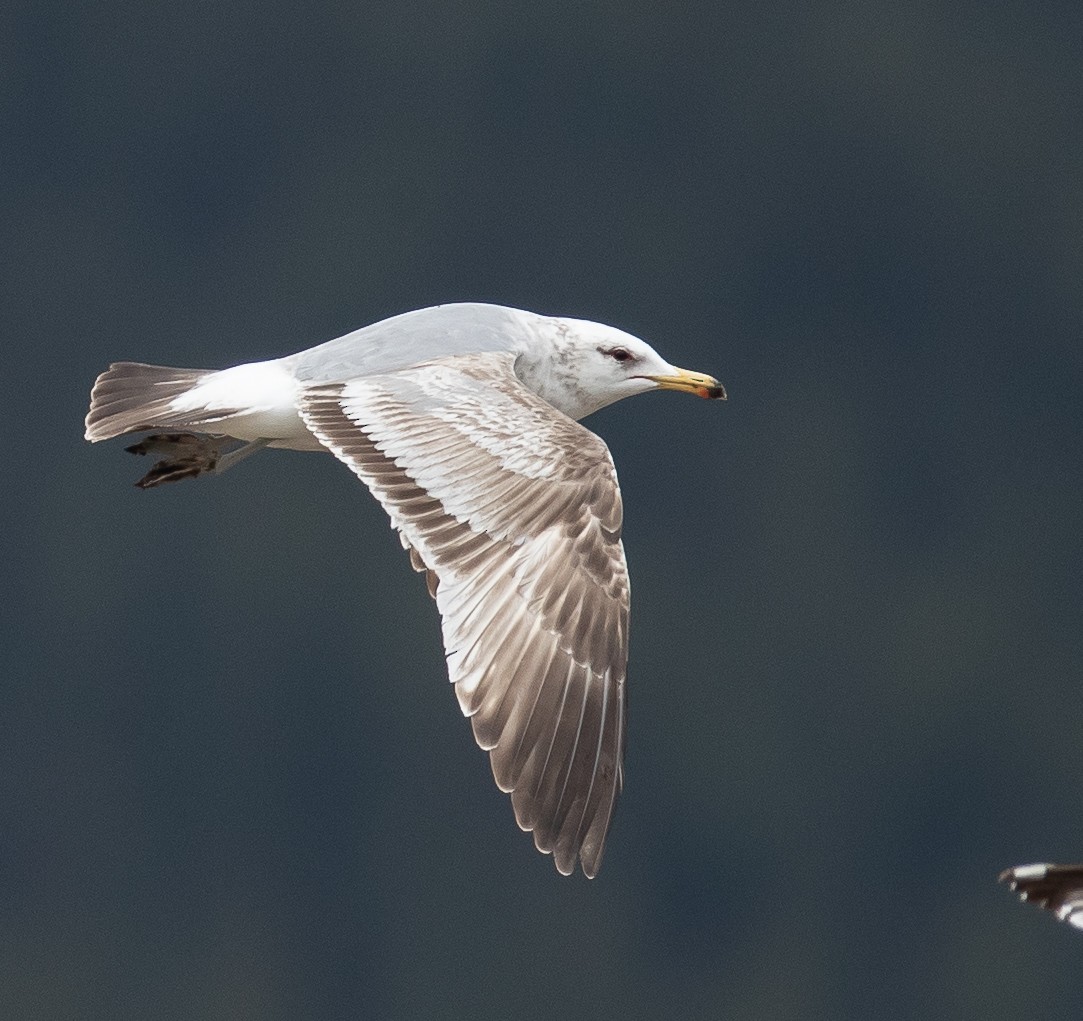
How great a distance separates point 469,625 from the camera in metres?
2.70

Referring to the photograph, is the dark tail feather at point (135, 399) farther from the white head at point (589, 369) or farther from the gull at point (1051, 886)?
the gull at point (1051, 886)

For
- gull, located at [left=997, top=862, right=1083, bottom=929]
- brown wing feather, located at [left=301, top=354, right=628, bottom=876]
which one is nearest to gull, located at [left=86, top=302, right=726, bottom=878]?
brown wing feather, located at [left=301, top=354, right=628, bottom=876]

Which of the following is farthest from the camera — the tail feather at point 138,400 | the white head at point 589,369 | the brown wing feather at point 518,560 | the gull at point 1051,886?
the white head at point 589,369

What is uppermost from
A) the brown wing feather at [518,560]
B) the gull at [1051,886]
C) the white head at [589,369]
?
the white head at [589,369]

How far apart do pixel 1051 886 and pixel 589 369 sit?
6.02 feet

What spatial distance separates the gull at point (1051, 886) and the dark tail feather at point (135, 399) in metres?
1.72

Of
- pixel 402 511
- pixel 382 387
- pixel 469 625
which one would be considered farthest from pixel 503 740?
pixel 382 387

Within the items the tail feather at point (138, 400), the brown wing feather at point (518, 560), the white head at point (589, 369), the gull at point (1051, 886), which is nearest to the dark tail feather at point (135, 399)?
the tail feather at point (138, 400)

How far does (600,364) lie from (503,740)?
3.88 feet

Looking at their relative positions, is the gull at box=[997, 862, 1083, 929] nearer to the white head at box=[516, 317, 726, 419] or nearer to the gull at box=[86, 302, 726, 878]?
the gull at box=[86, 302, 726, 878]

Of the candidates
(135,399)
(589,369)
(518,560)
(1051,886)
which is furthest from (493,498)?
(1051,886)

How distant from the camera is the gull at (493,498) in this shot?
263 cm

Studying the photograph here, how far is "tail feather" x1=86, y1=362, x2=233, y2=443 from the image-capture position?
130 inches

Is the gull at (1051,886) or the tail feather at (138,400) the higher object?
the tail feather at (138,400)
